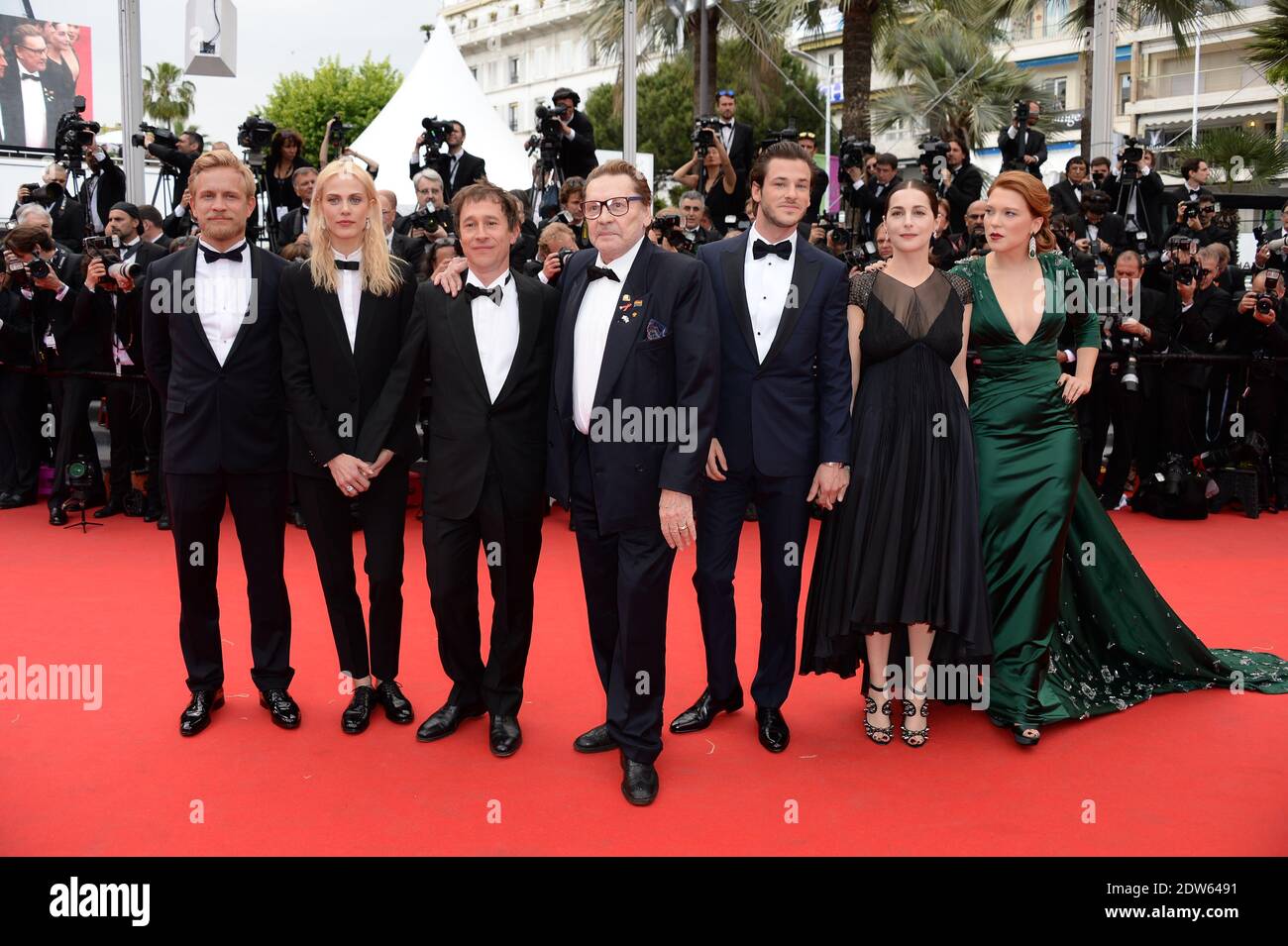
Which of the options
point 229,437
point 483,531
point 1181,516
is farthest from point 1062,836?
point 1181,516

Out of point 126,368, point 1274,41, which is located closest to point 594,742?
point 126,368

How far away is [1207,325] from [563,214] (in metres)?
4.54

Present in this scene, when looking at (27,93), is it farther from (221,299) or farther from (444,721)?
(444,721)

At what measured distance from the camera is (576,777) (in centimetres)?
333

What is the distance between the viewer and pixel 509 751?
3.49 meters

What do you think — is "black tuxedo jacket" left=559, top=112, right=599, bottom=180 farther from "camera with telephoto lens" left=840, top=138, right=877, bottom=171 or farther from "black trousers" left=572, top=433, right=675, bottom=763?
"black trousers" left=572, top=433, right=675, bottom=763

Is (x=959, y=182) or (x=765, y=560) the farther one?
(x=959, y=182)

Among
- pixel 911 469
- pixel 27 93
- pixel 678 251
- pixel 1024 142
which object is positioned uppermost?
pixel 27 93

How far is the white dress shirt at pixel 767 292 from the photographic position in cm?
354

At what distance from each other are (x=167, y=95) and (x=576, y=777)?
44.7 m

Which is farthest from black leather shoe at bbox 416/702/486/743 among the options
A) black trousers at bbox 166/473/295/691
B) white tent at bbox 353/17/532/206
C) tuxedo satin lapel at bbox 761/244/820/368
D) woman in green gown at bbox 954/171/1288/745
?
white tent at bbox 353/17/532/206

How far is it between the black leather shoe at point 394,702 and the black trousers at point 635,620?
0.78 m
